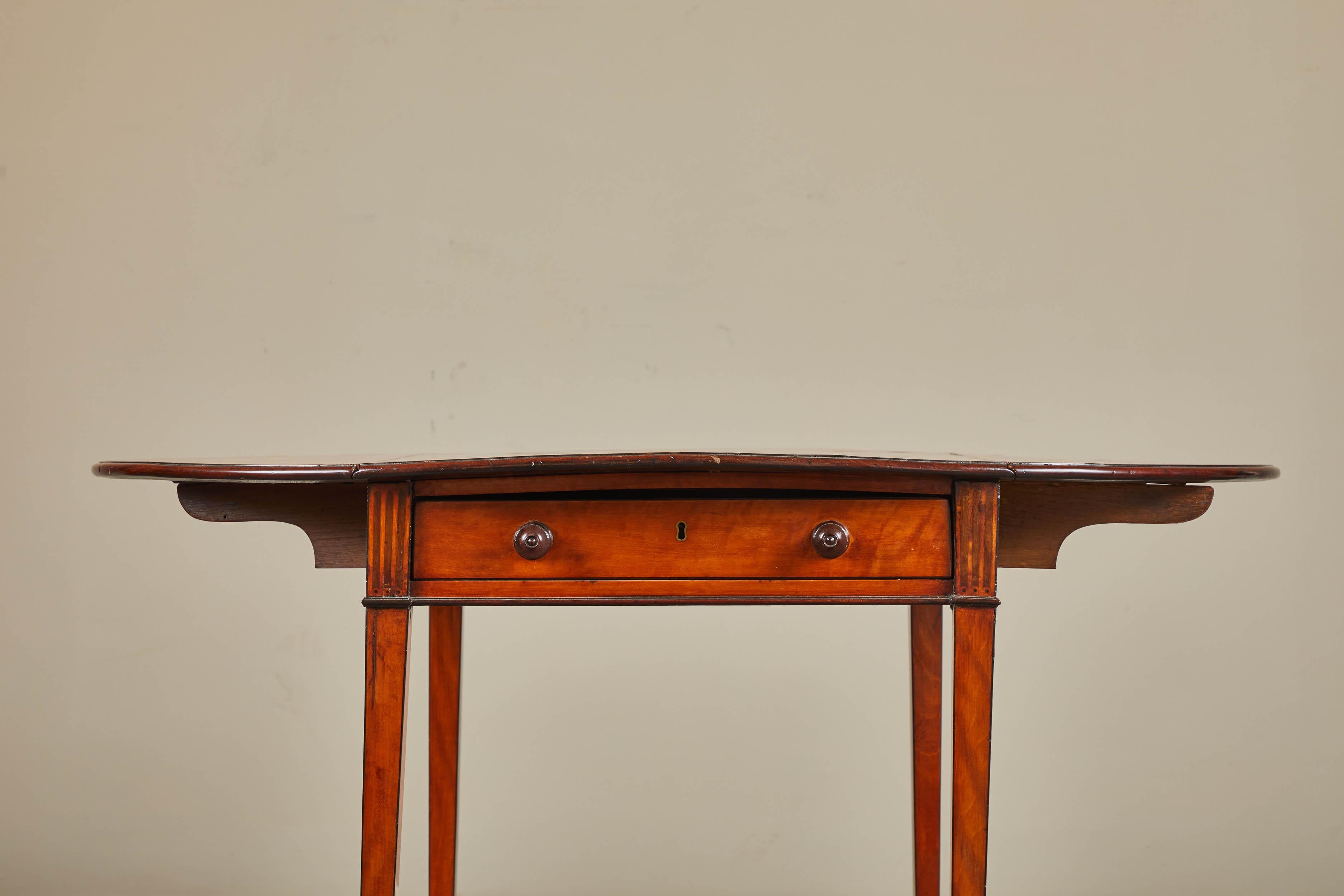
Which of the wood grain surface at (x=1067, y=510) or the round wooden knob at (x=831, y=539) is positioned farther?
the wood grain surface at (x=1067, y=510)

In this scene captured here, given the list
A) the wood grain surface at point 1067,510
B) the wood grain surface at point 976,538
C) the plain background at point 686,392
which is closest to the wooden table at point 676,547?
the wood grain surface at point 976,538

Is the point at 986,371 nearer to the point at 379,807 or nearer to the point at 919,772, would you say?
the point at 919,772

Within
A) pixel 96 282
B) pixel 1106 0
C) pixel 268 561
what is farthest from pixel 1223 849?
pixel 96 282

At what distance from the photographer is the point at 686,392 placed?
6.57ft

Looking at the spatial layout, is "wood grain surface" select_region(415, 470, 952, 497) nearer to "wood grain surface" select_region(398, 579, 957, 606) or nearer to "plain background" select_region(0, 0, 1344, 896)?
"wood grain surface" select_region(398, 579, 957, 606)

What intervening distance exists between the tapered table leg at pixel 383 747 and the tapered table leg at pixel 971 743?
545mm

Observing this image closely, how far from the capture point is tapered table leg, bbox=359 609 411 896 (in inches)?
40.7

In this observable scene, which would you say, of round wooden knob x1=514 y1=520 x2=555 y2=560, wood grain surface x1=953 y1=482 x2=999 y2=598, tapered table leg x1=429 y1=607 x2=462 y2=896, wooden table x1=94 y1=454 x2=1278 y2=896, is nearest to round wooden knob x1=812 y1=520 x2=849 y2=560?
wooden table x1=94 y1=454 x2=1278 y2=896

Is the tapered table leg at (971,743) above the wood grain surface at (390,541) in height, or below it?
below

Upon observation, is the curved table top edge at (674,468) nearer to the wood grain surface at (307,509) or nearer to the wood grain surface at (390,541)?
the wood grain surface at (390,541)

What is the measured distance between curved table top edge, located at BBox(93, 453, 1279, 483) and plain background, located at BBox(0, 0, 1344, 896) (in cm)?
96

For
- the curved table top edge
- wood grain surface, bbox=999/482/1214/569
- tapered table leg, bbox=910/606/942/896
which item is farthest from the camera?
tapered table leg, bbox=910/606/942/896

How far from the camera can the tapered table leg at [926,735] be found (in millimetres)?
1536

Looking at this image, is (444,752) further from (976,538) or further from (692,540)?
(976,538)
